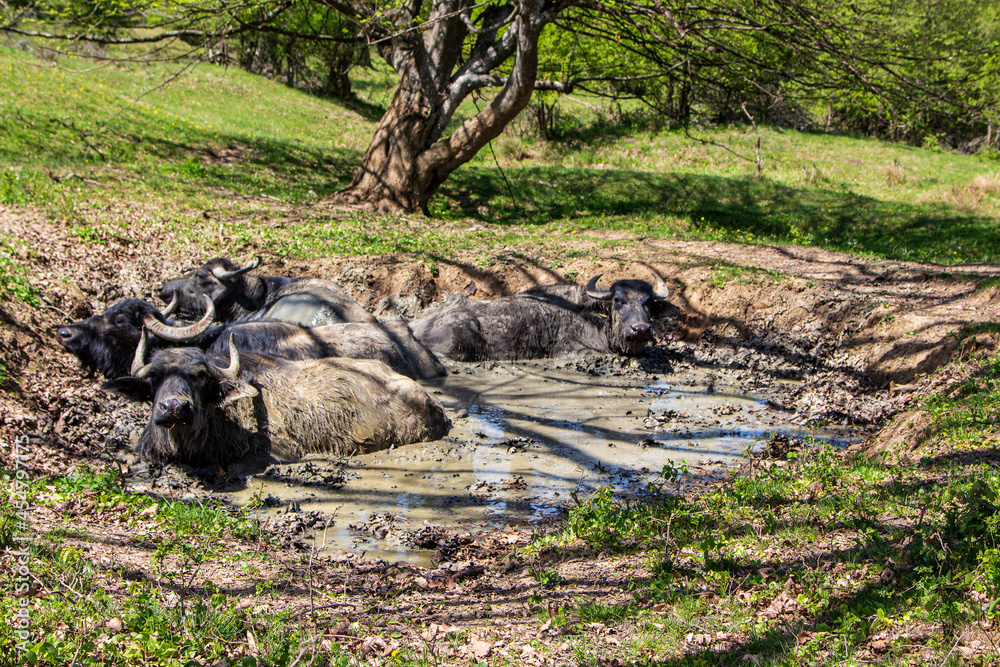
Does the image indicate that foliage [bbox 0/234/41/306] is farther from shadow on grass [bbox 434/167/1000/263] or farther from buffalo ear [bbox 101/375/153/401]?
shadow on grass [bbox 434/167/1000/263]

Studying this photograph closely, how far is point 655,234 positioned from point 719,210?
499 centimetres

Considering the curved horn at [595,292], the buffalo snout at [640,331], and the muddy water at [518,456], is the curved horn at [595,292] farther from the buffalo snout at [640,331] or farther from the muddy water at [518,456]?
the muddy water at [518,456]

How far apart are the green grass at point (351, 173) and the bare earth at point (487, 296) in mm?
987

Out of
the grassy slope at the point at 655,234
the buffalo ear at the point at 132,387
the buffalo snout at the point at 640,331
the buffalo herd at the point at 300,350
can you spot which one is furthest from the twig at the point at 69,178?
the buffalo snout at the point at 640,331

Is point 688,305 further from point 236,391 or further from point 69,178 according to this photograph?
point 69,178

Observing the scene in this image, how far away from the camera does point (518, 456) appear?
681 centimetres

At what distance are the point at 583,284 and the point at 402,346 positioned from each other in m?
4.12

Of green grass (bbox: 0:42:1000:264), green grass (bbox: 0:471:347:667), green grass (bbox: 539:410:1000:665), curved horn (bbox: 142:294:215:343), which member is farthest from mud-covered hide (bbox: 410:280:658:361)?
green grass (bbox: 0:471:347:667)

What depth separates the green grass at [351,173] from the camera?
12.5 m

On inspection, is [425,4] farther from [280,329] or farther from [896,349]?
[896,349]

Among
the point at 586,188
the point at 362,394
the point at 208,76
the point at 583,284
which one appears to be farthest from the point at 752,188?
the point at 208,76

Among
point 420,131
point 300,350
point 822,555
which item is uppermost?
point 420,131

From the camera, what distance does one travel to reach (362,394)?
275 inches

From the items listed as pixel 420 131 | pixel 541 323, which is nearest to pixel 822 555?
pixel 541 323
